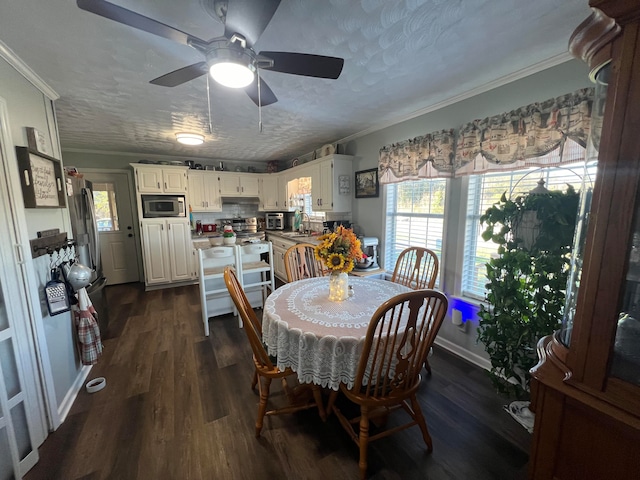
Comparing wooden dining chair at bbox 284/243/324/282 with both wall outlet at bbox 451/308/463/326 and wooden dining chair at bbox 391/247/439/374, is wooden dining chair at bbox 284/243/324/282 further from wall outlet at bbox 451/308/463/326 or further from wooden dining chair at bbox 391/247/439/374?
wall outlet at bbox 451/308/463/326

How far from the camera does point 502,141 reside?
1.89 m

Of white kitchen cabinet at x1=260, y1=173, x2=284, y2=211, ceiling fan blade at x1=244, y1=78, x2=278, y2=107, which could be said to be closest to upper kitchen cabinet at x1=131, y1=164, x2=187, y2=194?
white kitchen cabinet at x1=260, y1=173, x2=284, y2=211

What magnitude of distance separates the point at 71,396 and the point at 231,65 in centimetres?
254

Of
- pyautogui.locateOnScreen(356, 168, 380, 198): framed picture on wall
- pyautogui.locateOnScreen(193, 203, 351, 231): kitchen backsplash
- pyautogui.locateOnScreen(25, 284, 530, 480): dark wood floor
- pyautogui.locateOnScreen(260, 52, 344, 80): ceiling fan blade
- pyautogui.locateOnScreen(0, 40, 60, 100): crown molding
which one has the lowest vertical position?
pyautogui.locateOnScreen(25, 284, 530, 480): dark wood floor

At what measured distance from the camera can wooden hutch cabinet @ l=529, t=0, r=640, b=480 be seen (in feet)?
2.07

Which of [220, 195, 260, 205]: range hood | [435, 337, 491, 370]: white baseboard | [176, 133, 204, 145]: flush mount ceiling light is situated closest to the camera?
[435, 337, 491, 370]: white baseboard

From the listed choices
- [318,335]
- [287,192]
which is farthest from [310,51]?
[287,192]

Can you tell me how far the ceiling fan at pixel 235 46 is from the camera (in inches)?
37.9

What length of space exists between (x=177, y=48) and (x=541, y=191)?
2.34 metres

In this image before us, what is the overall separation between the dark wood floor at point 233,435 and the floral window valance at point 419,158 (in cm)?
179

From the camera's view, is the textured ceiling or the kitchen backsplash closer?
the textured ceiling

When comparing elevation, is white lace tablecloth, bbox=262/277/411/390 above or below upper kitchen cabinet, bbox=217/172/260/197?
below

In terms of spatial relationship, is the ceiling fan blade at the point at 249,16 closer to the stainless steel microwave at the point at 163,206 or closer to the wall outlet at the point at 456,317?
the wall outlet at the point at 456,317

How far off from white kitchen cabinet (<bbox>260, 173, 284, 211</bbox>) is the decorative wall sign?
342 centimetres
